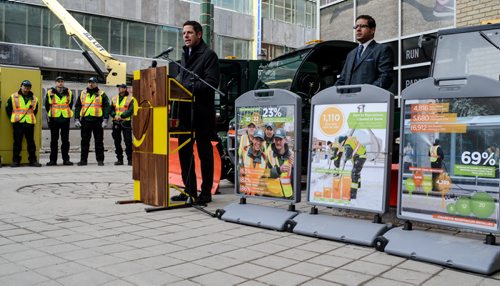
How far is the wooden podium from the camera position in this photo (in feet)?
19.0

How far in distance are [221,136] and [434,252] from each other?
542 cm

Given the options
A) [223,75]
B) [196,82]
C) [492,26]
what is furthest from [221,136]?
[492,26]

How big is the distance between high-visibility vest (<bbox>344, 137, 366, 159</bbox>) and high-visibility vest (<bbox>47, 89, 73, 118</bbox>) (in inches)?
369

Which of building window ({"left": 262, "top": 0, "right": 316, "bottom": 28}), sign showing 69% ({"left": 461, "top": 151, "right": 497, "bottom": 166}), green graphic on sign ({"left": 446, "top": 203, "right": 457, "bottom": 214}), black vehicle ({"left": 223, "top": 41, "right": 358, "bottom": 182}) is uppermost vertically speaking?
building window ({"left": 262, "top": 0, "right": 316, "bottom": 28})

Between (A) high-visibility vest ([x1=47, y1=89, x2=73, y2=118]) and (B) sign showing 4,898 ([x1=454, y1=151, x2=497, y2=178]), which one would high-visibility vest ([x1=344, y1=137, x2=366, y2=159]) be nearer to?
(B) sign showing 4,898 ([x1=454, y1=151, x2=497, y2=178])

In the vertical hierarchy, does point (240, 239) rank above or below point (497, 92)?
below

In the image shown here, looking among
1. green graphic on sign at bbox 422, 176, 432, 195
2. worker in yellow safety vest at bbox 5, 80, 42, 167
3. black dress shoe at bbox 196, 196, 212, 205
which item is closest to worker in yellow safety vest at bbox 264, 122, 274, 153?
black dress shoe at bbox 196, 196, 212, 205

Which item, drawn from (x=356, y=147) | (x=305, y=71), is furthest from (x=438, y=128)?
(x=305, y=71)

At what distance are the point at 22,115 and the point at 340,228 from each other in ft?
30.9

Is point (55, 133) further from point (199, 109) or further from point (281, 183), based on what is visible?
point (281, 183)

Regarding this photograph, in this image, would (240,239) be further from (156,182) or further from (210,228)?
(156,182)

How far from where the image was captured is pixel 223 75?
909 cm

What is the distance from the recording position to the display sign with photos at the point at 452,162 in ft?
11.7

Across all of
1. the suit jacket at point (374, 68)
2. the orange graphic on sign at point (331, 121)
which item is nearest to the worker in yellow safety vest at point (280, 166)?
the orange graphic on sign at point (331, 121)
